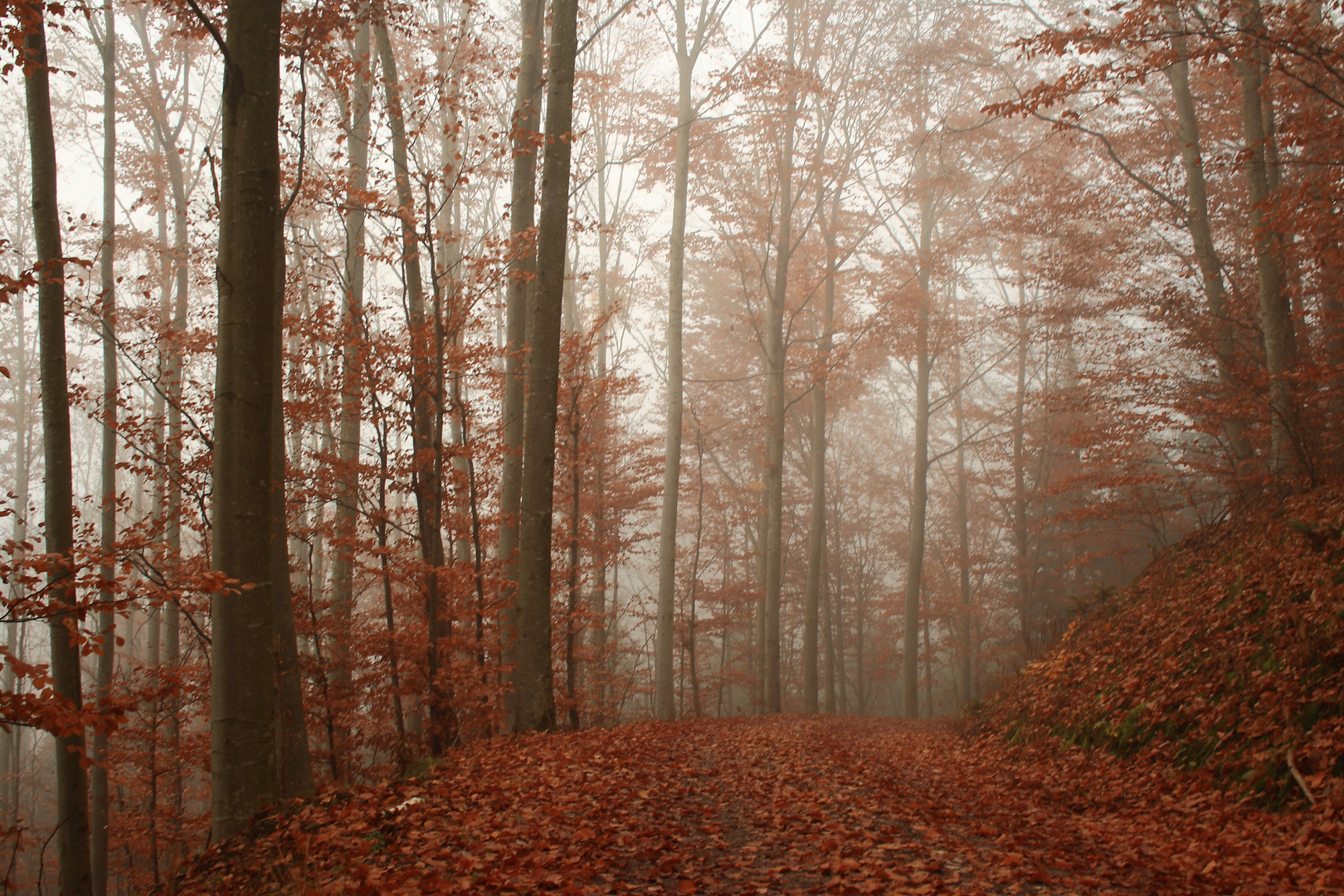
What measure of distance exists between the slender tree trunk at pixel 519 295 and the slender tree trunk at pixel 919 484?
886 centimetres

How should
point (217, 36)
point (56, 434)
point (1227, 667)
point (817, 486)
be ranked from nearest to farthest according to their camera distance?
point (217, 36), point (1227, 667), point (56, 434), point (817, 486)

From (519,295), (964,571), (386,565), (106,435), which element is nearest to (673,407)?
(519,295)

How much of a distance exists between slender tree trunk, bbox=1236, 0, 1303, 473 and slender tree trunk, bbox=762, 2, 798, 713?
684 centimetres

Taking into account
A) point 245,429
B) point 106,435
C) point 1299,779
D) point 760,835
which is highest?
point 106,435

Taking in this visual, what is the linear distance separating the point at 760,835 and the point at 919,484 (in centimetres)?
1297

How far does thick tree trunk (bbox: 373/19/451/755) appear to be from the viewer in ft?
26.3

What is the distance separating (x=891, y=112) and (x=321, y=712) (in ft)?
49.4

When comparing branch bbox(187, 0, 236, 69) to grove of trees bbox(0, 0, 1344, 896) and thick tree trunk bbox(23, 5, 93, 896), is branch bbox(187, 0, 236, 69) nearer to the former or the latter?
grove of trees bbox(0, 0, 1344, 896)

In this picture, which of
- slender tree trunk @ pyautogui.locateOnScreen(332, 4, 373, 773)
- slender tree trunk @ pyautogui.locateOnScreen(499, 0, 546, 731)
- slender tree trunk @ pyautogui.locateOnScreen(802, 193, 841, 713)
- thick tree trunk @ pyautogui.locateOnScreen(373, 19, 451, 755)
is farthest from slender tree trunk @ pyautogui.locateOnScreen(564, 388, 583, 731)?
slender tree trunk @ pyautogui.locateOnScreen(802, 193, 841, 713)

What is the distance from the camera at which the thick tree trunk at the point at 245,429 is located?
175 inches

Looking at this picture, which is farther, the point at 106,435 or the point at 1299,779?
the point at 106,435

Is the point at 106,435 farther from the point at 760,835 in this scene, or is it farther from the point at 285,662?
the point at 760,835

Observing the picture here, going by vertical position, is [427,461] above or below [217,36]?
below

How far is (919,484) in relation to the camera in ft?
53.5
